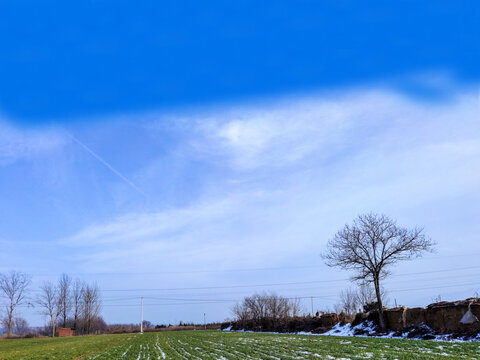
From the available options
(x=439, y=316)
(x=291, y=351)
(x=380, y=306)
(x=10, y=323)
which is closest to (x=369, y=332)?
(x=380, y=306)

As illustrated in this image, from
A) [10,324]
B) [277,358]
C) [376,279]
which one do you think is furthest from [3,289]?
[277,358]

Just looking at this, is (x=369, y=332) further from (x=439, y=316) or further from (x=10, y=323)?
(x=10, y=323)

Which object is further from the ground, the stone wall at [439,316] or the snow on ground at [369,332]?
the stone wall at [439,316]

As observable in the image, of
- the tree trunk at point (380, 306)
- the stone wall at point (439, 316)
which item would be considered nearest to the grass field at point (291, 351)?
the stone wall at point (439, 316)

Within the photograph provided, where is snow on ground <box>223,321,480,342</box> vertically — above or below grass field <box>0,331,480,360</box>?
below

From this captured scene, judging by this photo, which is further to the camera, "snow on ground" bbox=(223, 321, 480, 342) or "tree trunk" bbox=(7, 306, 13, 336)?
"tree trunk" bbox=(7, 306, 13, 336)

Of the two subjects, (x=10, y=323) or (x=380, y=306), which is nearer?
(x=380, y=306)

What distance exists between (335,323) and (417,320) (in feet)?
49.9

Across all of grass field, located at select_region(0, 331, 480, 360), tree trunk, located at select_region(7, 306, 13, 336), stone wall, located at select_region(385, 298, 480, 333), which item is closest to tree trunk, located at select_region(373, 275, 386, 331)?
stone wall, located at select_region(385, 298, 480, 333)

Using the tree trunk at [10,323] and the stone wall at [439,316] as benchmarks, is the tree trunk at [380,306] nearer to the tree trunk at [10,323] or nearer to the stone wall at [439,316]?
the stone wall at [439,316]

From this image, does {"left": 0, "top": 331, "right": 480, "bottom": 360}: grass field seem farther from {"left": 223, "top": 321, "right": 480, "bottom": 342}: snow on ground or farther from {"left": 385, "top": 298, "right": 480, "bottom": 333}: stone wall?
{"left": 385, "top": 298, "right": 480, "bottom": 333}: stone wall

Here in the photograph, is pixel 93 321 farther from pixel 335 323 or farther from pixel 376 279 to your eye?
pixel 376 279

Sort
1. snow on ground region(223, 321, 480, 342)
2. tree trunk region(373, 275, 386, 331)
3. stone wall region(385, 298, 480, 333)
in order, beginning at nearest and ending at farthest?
snow on ground region(223, 321, 480, 342)
stone wall region(385, 298, 480, 333)
tree trunk region(373, 275, 386, 331)

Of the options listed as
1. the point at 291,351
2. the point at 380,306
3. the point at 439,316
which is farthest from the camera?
the point at 380,306
